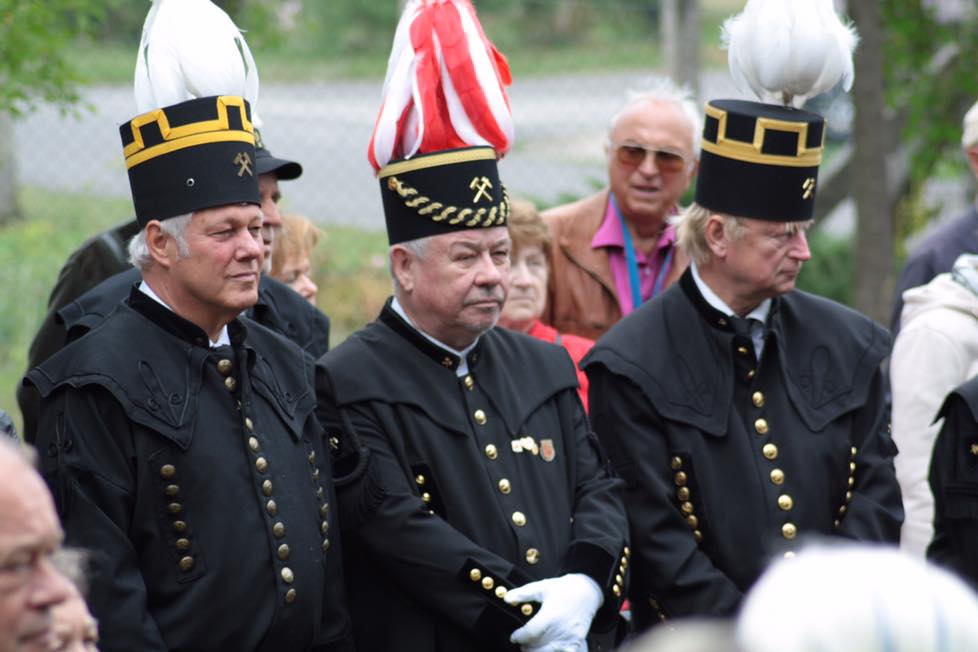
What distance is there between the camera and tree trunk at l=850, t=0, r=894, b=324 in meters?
8.05

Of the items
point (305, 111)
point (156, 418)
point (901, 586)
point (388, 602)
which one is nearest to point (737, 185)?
point (388, 602)

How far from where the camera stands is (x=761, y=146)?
15.3 feet

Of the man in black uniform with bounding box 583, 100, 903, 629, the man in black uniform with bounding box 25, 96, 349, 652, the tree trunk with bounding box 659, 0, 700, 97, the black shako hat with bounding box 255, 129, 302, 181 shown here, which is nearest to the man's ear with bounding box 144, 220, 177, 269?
the man in black uniform with bounding box 25, 96, 349, 652

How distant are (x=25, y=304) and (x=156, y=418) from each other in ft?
18.9

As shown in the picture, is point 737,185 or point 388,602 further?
point 737,185

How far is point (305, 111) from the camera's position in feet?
39.1

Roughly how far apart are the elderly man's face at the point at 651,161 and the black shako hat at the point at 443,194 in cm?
168

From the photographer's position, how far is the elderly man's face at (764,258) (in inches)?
177

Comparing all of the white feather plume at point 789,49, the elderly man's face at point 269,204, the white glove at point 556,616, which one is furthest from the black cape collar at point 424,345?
the white feather plume at point 789,49

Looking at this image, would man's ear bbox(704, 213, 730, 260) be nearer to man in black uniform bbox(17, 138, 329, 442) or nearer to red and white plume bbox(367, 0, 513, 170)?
red and white plume bbox(367, 0, 513, 170)

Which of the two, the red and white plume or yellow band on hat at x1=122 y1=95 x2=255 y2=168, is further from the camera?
the red and white plume

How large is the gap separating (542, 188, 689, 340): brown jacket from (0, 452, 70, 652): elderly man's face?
379 centimetres

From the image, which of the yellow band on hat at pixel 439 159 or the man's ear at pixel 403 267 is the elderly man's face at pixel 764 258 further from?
the man's ear at pixel 403 267

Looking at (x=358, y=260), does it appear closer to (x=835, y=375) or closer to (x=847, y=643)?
(x=835, y=375)
